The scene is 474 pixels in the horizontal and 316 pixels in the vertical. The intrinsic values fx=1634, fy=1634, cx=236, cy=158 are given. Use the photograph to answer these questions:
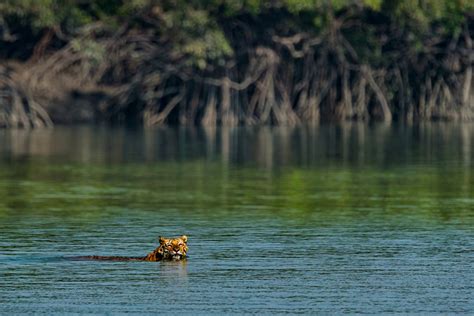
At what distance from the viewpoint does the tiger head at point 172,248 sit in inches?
516

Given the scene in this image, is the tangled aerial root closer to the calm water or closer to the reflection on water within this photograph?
the reflection on water

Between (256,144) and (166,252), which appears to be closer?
(166,252)

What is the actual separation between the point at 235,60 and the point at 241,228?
29.8 metres

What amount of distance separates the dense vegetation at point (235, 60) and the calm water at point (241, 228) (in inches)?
498

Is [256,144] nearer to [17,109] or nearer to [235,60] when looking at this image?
[17,109]

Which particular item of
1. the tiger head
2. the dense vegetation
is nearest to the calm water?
the tiger head

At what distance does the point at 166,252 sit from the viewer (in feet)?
43.4

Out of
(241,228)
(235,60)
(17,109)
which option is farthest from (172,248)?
(235,60)

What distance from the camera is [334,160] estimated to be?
27.7 meters

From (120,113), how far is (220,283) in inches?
1352

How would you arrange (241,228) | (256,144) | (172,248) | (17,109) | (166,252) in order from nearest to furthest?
(172,248) → (166,252) → (241,228) → (256,144) → (17,109)

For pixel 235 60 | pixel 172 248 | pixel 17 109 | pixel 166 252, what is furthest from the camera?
pixel 235 60

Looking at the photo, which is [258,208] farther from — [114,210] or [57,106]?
[57,106]

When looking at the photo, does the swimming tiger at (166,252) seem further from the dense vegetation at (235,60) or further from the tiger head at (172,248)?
the dense vegetation at (235,60)
